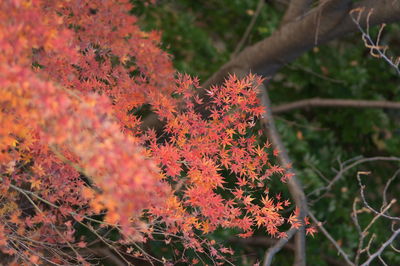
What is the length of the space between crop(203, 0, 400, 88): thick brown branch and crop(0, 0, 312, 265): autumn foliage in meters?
0.81

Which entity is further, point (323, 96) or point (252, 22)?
point (323, 96)

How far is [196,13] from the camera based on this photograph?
6.01 meters

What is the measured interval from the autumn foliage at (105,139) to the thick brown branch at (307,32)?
32.0 inches

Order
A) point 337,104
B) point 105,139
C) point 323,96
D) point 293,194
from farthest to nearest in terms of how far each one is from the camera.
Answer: point 323,96
point 337,104
point 293,194
point 105,139

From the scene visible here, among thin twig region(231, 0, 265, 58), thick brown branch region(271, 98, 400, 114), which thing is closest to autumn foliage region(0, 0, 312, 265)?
thick brown branch region(271, 98, 400, 114)

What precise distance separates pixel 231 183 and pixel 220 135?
54 centimetres

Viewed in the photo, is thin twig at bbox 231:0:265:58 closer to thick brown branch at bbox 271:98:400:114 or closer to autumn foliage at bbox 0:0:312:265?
thick brown branch at bbox 271:98:400:114

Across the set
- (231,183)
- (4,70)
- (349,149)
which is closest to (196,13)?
(349,149)

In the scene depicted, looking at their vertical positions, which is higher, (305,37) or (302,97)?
(302,97)

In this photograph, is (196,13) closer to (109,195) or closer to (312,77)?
(312,77)

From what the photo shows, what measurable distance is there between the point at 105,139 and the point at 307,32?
7.02 ft

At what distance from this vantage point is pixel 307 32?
3.40 meters

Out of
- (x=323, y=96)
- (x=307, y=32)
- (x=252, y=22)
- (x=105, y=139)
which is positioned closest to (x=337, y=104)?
(x=323, y=96)

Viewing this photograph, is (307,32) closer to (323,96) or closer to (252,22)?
(252,22)
